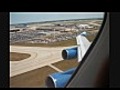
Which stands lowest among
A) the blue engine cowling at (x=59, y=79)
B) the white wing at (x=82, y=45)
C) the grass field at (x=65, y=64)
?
the blue engine cowling at (x=59, y=79)

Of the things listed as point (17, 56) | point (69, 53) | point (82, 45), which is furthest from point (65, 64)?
point (17, 56)

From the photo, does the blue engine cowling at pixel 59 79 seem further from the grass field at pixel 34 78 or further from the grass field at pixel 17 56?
the grass field at pixel 17 56

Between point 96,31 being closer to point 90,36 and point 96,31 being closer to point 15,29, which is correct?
point 90,36

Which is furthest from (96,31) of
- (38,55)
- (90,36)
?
(38,55)

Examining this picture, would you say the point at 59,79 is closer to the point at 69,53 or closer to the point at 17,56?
the point at 69,53

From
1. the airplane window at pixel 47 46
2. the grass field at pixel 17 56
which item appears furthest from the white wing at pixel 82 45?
the grass field at pixel 17 56
